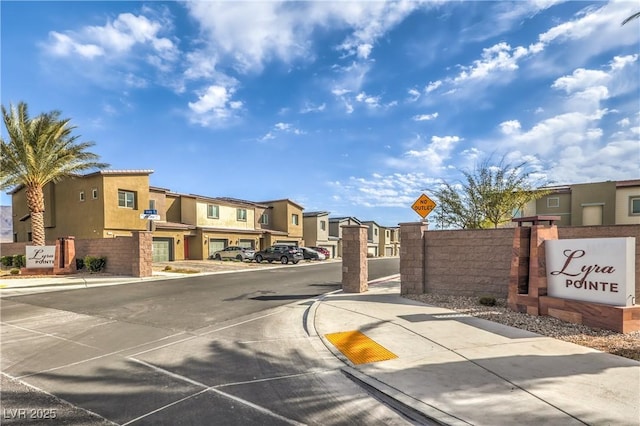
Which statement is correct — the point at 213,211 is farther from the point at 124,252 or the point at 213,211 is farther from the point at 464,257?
the point at 464,257

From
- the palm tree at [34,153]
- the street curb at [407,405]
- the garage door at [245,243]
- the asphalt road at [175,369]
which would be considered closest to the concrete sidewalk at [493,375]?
the street curb at [407,405]

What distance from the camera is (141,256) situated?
20.3 m

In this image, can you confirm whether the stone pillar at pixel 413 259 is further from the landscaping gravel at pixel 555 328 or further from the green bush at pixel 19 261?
the green bush at pixel 19 261

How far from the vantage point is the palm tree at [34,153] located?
23.8 m

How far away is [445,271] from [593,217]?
28.8 m

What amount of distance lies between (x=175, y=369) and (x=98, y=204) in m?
27.2

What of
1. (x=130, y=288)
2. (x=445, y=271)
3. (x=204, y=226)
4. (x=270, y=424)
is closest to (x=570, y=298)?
(x=445, y=271)

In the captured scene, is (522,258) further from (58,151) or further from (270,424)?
(58,151)

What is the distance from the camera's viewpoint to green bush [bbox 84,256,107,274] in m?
22.1

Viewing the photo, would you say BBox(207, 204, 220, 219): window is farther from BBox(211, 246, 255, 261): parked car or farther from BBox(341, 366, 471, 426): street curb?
BBox(341, 366, 471, 426): street curb

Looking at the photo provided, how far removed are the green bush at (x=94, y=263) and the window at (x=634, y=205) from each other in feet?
136

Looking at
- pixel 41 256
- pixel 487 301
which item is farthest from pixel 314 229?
pixel 487 301

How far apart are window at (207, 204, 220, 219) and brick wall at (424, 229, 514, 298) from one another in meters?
30.5

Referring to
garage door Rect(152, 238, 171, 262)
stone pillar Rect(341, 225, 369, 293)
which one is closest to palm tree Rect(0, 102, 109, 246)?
garage door Rect(152, 238, 171, 262)
